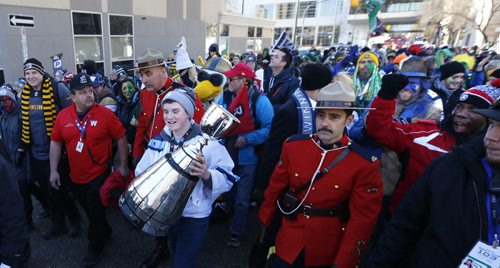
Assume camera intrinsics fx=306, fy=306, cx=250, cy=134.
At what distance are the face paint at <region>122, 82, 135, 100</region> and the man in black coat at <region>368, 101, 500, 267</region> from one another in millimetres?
4282

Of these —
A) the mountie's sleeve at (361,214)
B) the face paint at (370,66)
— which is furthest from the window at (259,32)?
the mountie's sleeve at (361,214)

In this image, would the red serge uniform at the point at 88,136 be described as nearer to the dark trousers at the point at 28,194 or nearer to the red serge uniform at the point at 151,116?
the red serge uniform at the point at 151,116

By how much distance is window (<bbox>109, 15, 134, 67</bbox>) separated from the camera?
13329mm

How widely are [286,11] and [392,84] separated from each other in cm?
6621

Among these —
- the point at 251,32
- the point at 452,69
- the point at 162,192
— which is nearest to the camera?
the point at 162,192

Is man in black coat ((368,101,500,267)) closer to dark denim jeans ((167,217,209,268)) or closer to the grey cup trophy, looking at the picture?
the grey cup trophy

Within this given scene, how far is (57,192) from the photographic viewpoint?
3.76 m

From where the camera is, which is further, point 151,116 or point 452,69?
point 452,69

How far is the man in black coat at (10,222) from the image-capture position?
77.9 inches

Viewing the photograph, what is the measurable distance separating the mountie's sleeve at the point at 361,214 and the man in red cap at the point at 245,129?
5.87ft

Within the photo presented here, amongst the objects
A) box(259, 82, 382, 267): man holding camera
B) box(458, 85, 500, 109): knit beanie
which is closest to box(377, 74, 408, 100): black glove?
box(259, 82, 382, 267): man holding camera

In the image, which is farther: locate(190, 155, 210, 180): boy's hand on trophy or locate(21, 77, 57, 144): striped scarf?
locate(21, 77, 57, 144): striped scarf

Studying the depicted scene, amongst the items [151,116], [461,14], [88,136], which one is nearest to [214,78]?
[151,116]

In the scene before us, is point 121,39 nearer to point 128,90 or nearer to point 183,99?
point 128,90
